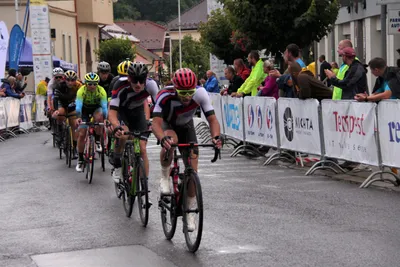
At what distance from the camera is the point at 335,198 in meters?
12.6

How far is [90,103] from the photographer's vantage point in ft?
54.6

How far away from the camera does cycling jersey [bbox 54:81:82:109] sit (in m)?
19.3

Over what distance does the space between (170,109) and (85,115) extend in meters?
7.40

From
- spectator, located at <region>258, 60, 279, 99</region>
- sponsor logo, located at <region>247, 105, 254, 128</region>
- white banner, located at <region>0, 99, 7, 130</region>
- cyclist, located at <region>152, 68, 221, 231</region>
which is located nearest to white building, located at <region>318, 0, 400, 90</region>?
white banner, located at <region>0, 99, 7, 130</region>

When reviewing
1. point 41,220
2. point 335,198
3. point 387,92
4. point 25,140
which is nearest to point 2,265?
point 41,220

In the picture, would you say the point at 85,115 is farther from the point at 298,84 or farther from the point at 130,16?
the point at 130,16

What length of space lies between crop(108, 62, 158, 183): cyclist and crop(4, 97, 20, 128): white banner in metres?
17.4

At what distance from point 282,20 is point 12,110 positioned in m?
10.0

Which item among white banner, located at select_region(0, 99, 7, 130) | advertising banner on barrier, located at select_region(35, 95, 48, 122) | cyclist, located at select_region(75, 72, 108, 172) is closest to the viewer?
cyclist, located at select_region(75, 72, 108, 172)

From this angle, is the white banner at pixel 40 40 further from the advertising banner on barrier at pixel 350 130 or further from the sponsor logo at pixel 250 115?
the advertising banner on barrier at pixel 350 130

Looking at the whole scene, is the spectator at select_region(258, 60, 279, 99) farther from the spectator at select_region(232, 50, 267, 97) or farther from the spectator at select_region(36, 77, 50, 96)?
the spectator at select_region(36, 77, 50, 96)

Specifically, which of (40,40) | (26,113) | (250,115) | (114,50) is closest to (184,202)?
(250,115)

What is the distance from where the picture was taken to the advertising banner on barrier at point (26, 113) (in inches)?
1318

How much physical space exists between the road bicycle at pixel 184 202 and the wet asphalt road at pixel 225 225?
0.14 meters
